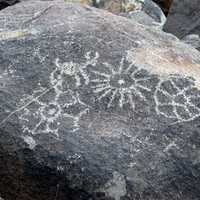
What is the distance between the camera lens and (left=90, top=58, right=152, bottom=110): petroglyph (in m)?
3.34

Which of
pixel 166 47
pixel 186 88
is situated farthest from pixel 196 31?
pixel 186 88

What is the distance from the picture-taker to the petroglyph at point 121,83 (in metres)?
3.34

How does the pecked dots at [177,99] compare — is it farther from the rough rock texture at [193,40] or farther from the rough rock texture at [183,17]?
the rough rock texture at [183,17]

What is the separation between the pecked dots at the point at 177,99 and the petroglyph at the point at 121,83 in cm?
8

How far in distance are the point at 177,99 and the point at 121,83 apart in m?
0.30

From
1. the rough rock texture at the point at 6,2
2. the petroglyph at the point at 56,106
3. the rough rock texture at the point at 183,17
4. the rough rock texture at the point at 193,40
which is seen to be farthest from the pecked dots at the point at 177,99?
the rough rock texture at the point at 6,2

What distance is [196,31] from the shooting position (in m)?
5.95

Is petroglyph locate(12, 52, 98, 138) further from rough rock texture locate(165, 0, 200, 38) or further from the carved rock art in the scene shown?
rough rock texture locate(165, 0, 200, 38)

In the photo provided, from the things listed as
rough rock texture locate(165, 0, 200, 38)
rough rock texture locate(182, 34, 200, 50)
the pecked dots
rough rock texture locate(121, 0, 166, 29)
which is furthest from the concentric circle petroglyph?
rough rock texture locate(121, 0, 166, 29)

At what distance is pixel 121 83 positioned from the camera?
134 inches

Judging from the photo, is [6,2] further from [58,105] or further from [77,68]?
[58,105]

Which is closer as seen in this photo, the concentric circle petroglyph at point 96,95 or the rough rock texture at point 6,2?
the concentric circle petroglyph at point 96,95

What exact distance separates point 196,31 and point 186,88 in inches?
104

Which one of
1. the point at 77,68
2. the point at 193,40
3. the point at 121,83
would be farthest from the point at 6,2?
the point at 121,83
